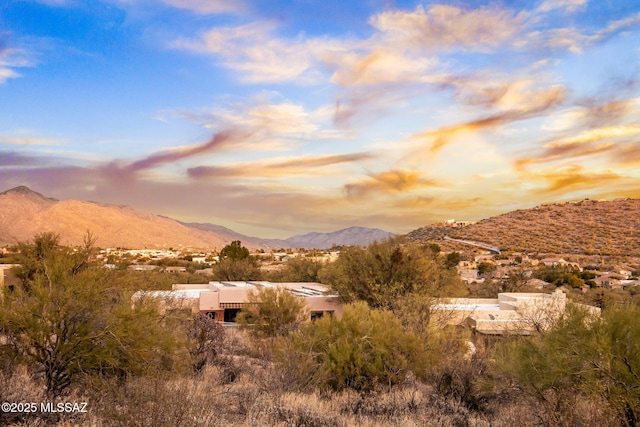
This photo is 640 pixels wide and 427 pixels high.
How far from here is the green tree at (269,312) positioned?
23.2 m

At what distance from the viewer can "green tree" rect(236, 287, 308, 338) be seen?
2323 cm

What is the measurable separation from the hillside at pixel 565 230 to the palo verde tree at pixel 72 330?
63619 millimetres

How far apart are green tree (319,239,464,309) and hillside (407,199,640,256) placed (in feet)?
146

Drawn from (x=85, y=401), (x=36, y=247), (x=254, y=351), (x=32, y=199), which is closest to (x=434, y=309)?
(x=254, y=351)

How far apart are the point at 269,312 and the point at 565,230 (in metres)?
65.4

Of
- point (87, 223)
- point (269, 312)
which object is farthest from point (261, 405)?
point (87, 223)

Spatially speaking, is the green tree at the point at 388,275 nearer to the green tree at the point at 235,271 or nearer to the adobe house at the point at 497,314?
the adobe house at the point at 497,314

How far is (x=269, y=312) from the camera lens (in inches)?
941

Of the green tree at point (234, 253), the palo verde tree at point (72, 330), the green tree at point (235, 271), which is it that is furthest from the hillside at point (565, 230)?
the palo verde tree at point (72, 330)

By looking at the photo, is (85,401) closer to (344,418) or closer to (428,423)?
(344,418)

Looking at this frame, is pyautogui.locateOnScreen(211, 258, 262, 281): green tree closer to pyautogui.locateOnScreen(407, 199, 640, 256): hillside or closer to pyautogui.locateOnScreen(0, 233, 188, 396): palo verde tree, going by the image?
pyautogui.locateOnScreen(0, 233, 188, 396): palo verde tree

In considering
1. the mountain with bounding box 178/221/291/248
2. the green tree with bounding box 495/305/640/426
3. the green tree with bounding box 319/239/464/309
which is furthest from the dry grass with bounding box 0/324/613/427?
the mountain with bounding box 178/221/291/248

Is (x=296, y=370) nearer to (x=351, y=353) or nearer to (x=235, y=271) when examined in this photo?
(x=351, y=353)

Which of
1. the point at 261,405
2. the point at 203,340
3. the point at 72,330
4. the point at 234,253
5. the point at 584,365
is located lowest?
the point at 261,405
